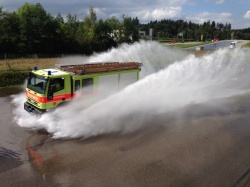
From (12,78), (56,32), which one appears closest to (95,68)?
(12,78)

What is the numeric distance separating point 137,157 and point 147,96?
6.85 meters

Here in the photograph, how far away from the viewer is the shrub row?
2250cm

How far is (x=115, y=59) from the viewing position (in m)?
24.5

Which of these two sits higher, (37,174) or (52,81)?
(52,81)

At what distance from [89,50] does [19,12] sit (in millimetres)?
14150

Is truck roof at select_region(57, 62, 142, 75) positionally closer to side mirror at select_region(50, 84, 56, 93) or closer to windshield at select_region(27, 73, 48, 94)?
side mirror at select_region(50, 84, 56, 93)

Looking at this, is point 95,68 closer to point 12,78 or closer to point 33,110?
point 33,110

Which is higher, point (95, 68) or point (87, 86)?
point (95, 68)

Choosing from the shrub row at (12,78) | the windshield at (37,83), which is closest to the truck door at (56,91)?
the windshield at (37,83)

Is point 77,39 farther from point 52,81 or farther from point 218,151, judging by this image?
point 218,151

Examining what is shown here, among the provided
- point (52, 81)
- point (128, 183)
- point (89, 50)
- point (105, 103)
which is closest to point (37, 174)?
point (128, 183)

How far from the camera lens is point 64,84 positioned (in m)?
13.1

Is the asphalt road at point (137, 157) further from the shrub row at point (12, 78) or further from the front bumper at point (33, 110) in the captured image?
the shrub row at point (12, 78)

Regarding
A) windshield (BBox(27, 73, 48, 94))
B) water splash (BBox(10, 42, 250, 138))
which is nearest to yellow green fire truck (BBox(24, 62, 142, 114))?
windshield (BBox(27, 73, 48, 94))
